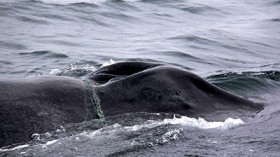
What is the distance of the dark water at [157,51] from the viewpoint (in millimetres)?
5883

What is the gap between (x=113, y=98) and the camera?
5969 millimetres

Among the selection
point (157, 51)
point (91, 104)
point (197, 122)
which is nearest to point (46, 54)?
point (157, 51)

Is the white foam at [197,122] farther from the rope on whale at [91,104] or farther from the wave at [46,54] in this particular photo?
the wave at [46,54]

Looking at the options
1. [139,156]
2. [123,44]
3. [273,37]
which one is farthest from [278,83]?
[273,37]

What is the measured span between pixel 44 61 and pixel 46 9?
849 cm

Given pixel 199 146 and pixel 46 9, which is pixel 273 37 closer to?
pixel 46 9

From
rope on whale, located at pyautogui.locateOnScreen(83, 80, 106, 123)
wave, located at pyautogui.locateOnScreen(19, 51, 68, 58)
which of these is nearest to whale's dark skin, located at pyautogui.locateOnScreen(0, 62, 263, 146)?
rope on whale, located at pyautogui.locateOnScreen(83, 80, 106, 123)

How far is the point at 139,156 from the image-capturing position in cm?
560

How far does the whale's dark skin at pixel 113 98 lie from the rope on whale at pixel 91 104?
0.17 feet

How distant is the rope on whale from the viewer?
5.78 m

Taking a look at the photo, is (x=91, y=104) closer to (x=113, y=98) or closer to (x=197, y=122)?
(x=113, y=98)

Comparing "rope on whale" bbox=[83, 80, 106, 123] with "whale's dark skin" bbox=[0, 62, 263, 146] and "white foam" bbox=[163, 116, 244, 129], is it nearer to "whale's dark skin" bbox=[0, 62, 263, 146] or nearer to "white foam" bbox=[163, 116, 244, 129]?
"whale's dark skin" bbox=[0, 62, 263, 146]

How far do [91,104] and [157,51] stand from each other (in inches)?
361

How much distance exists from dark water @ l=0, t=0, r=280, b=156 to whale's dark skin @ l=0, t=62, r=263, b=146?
0.16 metres
